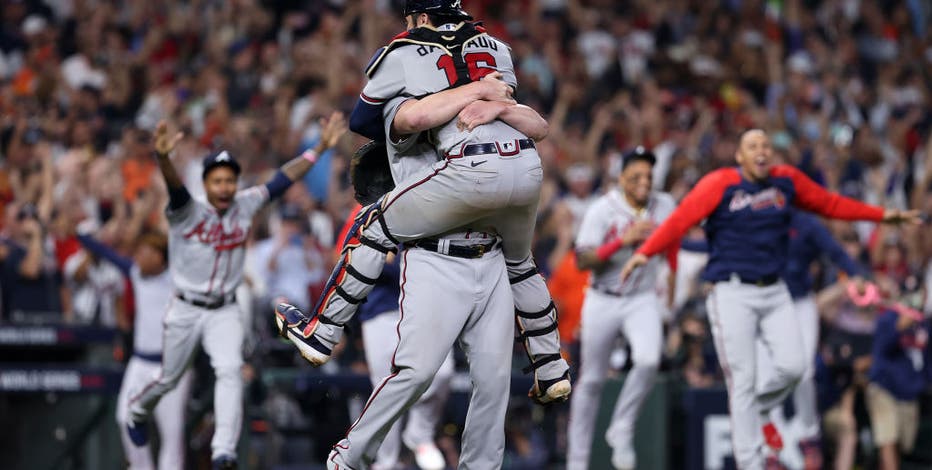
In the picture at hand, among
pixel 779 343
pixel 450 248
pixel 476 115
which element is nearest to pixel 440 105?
pixel 476 115

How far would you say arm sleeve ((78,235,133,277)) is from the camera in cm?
1053

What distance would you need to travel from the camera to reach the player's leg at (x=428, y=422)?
32.7 ft

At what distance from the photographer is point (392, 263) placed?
9.73m

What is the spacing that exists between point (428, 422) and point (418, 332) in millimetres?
3845

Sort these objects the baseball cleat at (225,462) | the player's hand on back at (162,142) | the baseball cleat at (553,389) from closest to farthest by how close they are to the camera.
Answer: the baseball cleat at (553,389), the player's hand on back at (162,142), the baseball cleat at (225,462)

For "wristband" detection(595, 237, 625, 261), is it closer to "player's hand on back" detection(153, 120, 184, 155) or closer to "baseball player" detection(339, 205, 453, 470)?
"baseball player" detection(339, 205, 453, 470)

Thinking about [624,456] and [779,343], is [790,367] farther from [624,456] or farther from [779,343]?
[624,456]

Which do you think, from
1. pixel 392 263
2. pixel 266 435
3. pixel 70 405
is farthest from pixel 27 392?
pixel 392 263

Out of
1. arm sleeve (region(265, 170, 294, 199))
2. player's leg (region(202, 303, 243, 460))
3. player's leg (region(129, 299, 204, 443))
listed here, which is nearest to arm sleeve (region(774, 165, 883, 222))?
arm sleeve (region(265, 170, 294, 199))

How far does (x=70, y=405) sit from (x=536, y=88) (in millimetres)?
7173

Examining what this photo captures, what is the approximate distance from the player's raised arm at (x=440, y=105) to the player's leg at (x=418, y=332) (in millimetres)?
624

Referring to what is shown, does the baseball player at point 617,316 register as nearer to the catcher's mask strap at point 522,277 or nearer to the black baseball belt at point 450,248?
the catcher's mask strap at point 522,277

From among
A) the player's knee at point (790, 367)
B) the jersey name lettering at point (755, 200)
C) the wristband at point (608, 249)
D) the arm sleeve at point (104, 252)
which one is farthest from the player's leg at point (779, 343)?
the arm sleeve at point (104, 252)

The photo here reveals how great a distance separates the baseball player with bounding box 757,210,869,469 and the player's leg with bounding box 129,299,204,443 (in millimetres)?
4248
